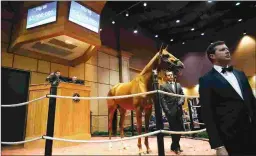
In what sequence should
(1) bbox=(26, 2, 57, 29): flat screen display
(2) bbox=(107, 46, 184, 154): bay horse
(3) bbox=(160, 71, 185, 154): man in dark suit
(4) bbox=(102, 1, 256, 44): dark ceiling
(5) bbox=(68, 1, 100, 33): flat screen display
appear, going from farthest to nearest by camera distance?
(4) bbox=(102, 1, 256, 44): dark ceiling
(5) bbox=(68, 1, 100, 33): flat screen display
(1) bbox=(26, 2, 57, 29): flat screen display
(3) bbox=(160, 71, 185, 154): man in dark suit
(2) bbox=(107, 46, 184, 154): bay horse

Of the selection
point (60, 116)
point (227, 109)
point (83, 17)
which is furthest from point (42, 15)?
point (227, 109)

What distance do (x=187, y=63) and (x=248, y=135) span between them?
12570mm

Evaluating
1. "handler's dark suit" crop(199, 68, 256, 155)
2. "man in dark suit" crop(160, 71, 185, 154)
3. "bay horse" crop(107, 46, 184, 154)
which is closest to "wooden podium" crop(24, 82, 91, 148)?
"bay horse" crop(107, 46, 184, 154)

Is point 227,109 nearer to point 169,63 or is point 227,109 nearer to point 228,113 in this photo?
point 228,113

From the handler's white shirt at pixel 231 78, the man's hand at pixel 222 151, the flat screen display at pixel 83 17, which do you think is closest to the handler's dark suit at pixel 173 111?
the handler's white shirt at pixel 231 78

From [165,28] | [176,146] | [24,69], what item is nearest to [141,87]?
[176,146]

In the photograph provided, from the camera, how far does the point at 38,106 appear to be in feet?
15.3

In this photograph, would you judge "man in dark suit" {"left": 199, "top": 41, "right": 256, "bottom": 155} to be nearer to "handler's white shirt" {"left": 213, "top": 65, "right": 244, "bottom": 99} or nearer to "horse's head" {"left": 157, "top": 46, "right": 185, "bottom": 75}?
"handler's white shirt" {"left": 213, "top": 65, "right": 244, "bottom": 99}

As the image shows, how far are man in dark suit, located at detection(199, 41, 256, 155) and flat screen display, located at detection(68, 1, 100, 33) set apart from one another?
4.83 meters

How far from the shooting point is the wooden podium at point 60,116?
4.44m

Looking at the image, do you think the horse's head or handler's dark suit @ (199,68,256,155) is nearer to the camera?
handler's dark suit @ (199,68,256,155)

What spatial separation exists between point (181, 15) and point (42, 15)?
23.2 feet

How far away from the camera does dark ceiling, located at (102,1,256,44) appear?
9.38 m

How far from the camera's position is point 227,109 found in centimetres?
129
